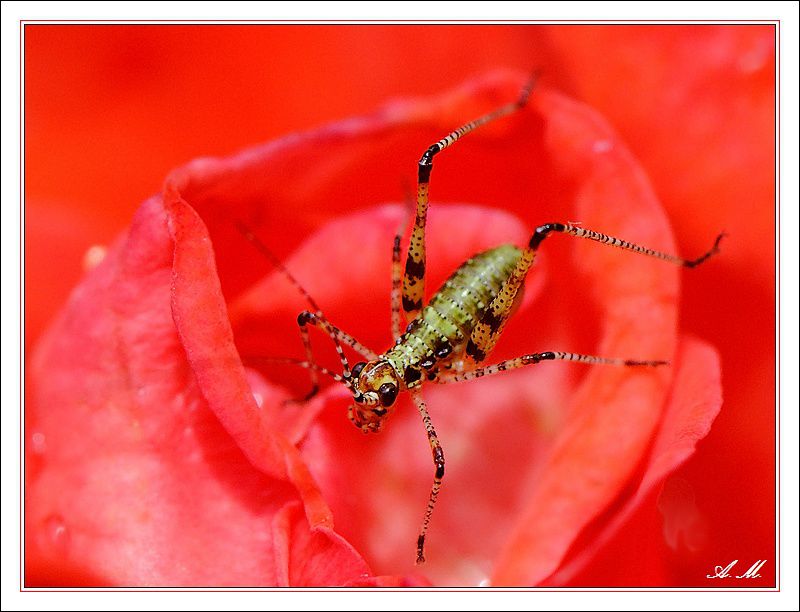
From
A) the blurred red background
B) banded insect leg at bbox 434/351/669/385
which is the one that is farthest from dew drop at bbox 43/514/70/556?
banded insect leg at bbox 434/351/669/385

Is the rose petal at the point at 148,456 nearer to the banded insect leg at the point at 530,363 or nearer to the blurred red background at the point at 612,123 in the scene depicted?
the blurred red background at the point at 612,123

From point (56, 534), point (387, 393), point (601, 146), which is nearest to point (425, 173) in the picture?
point (601, 146)

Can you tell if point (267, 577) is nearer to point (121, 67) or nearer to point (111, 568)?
point (111, 568)

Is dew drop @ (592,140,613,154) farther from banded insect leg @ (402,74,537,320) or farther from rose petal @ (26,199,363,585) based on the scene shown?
rose petal @ (26,199,363,585)

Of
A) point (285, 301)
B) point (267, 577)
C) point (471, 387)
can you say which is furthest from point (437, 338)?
point (267, 577)

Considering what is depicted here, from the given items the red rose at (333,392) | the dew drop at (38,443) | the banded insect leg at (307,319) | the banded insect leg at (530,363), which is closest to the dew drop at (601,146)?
the red rose at (333,392)
